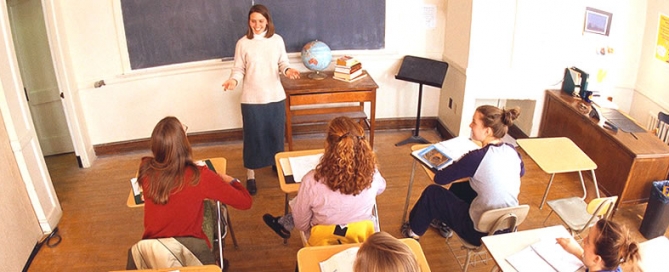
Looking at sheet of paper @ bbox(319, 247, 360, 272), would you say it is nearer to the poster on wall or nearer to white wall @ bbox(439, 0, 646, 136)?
white wall @ bbox(439, 0, 646, 136)

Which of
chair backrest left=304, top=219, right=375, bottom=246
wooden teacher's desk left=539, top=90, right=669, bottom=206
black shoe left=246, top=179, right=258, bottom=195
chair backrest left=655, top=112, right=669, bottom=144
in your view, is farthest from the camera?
black shoe left=246, top=179, right=258, bottom=195

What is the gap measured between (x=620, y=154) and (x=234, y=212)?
9.71 ft

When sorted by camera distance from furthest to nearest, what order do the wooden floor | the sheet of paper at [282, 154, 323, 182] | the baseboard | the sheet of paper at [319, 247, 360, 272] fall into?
the baseboard → the wooden floor → the sheet of paper at [282, 154, 323, 182] → the sheet of paper at [319, 247, 360, 272]

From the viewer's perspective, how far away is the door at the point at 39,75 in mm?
4402

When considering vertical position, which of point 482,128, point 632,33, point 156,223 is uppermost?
point 632,33

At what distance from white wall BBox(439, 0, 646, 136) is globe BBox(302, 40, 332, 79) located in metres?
1.23

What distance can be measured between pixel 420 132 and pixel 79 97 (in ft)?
10.9

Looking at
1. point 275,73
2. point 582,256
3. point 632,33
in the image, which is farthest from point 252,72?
point 632,33

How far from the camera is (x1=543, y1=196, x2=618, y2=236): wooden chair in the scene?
9.49ft

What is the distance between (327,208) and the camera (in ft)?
8.21

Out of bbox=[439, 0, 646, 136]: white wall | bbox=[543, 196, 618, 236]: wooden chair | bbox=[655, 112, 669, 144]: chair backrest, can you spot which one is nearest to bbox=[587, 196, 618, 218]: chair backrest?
bbox=[543, 196, 618, 236]: wooden chair

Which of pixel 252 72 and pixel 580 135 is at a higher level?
pixel 252 72

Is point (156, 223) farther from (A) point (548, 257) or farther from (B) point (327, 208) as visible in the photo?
(A) point (548, 257)

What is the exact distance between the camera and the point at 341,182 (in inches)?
95.2
